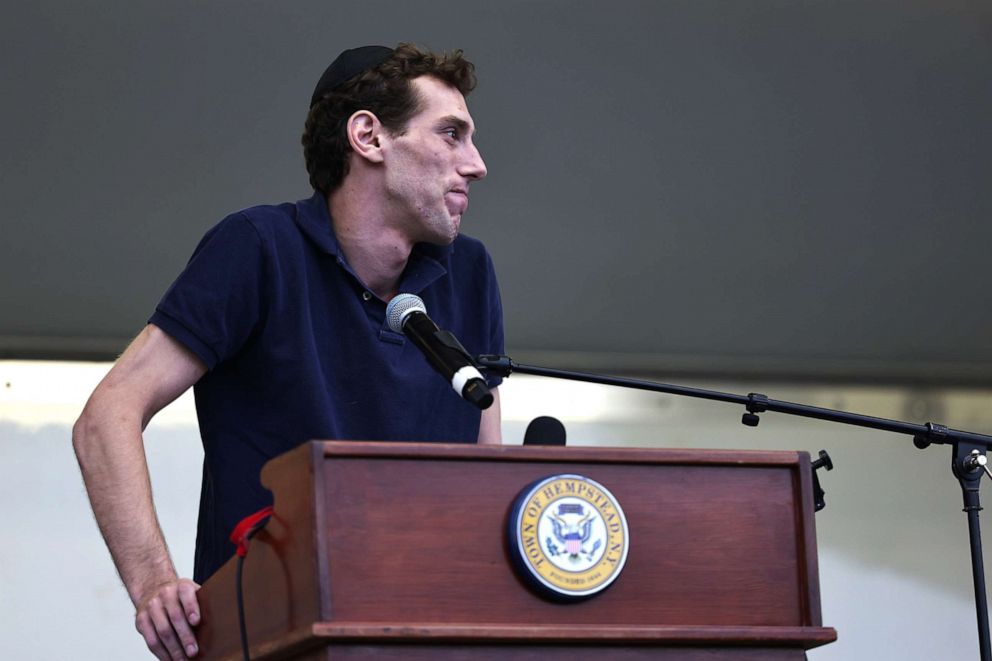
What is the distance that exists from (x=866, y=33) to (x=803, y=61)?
0.60ft

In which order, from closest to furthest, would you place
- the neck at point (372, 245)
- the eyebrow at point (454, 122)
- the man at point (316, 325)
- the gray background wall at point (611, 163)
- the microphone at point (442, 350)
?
the microphone at point (442, 350) < the man at point (316, 325) < the neck at point (372, 245) < the eyebrow at point (454, 122) < the gray background wall at point (611, 163)

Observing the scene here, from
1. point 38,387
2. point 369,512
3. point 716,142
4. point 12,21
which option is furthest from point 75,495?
point 369,512

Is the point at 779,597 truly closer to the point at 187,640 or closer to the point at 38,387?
the point at 187,640

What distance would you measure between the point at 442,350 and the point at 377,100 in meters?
0.90

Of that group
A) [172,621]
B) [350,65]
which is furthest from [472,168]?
→ [172,621]

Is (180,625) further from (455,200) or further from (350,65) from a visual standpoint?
(350,65)

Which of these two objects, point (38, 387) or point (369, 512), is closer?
point (369, 512)

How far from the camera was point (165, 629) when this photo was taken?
1.72 meters

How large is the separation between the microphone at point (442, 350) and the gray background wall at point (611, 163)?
6.82 feet

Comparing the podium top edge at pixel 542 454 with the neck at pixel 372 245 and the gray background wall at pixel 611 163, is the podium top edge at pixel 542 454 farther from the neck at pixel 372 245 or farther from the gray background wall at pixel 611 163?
the gray background wall at pixel 611 163

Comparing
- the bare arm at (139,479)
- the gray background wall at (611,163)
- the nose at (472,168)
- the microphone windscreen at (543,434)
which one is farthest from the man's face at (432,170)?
the gray background wall at (611,163)

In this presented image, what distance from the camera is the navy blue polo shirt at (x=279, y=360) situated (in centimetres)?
211

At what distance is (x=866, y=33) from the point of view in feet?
12.8

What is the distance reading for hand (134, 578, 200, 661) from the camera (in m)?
1.70
